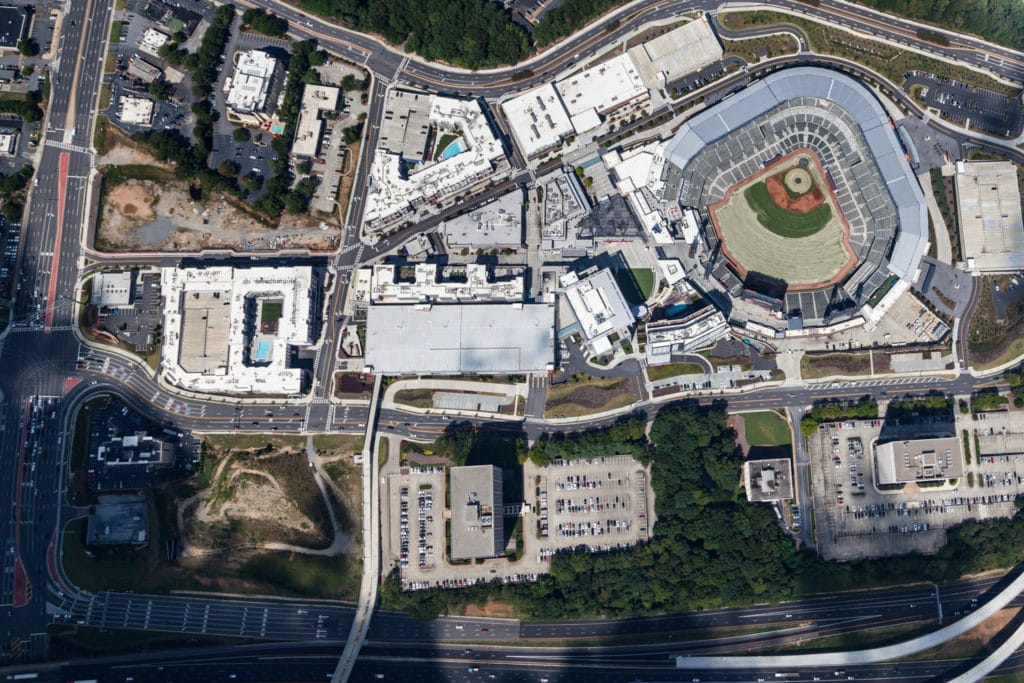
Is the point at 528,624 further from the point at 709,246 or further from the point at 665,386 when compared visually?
the point at 709,246

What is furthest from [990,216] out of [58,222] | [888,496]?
[58,222]

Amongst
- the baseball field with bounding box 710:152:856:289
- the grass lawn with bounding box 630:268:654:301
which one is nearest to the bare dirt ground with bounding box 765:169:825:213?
the baseball field with bounding box 710:152:856:289

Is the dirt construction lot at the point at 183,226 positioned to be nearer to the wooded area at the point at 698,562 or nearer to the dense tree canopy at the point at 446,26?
the dense tree canopy at the point at 446,26

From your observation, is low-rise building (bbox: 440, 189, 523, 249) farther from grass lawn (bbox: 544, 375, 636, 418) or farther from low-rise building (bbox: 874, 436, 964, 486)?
low-rise building (bbox: 874, 436, 964, 486)

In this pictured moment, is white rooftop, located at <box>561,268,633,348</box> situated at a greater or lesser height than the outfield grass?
lesser

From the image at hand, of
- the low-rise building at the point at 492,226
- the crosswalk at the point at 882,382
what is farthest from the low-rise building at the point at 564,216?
the crosswalk at the point at 882,382

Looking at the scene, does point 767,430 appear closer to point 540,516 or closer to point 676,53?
point 540,516

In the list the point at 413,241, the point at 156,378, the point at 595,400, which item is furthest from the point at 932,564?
the point at 156,378
